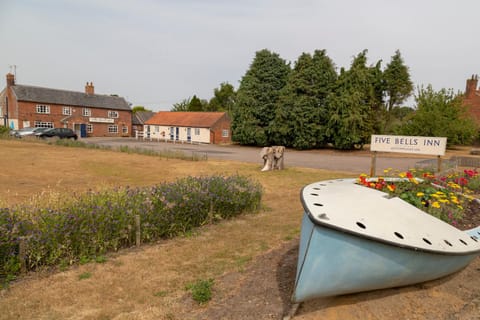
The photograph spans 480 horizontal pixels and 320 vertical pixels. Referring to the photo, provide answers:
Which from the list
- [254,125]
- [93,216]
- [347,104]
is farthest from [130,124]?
[93,216]

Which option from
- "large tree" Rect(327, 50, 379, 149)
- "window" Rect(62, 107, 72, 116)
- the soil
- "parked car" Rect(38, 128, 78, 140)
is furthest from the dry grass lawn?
"window" Rect(62, 107, 72, 116)

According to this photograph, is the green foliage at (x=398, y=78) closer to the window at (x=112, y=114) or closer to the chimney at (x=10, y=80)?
the window at (x=112, y=114)

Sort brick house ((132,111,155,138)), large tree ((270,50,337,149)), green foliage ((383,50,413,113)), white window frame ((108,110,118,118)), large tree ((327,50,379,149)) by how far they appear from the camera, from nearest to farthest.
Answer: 1. large tree ((327,50,379,149))
2. large tree ((270,50,337,149))
3. green foliage ((383,50,413,113))
4. white window frame ((108,110,118,118))
5. brick house ((132,111,155,138))

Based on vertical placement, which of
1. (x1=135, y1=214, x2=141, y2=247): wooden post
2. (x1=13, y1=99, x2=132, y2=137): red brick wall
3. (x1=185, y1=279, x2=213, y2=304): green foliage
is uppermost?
(x1=13, y1=99, x2=132, y2=137): red brick wall

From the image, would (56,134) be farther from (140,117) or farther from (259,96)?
(140,117)

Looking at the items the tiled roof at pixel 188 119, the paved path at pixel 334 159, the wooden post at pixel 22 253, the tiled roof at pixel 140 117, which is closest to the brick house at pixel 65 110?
the tiled roof at pixel 140 117

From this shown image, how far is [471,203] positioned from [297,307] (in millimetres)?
4465

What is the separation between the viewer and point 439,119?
1261 inches

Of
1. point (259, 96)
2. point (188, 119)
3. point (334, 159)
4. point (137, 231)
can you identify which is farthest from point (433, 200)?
point (188, 119)

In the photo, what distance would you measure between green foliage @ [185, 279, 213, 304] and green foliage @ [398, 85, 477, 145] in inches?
1344

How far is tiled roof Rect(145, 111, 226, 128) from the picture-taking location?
146ft

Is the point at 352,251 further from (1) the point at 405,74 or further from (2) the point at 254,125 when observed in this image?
(1) the point at 405,74

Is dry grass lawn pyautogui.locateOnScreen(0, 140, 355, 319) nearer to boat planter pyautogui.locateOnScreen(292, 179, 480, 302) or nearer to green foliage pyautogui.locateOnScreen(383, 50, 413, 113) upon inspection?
boat planter pyautogui.locateOnScreen(292, 179, 480, 302)

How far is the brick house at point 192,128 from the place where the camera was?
43728 millimetres
